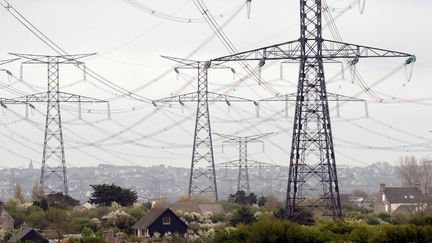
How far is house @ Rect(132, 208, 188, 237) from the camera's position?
80812 millimetres

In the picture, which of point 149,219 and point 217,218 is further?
point 217,218

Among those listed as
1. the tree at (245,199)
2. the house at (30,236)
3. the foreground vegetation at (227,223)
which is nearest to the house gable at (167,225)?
the foreground vegetation at (227,223)

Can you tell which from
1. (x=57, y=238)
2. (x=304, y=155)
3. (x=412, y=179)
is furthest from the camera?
(x=412, y=179)

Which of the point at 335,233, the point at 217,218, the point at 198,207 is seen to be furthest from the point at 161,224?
the point at 335,233

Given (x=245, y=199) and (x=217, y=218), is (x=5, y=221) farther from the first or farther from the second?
(x=245, y=199)

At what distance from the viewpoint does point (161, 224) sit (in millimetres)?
81875

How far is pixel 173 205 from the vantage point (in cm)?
10338

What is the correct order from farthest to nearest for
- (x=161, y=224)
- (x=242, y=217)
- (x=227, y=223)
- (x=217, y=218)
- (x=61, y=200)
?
(x=61, y=200)
(x=217, y=218)
(x=227, y=223)
(x=161, y=224)
(x=242, y=217)

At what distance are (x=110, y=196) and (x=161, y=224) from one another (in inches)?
861

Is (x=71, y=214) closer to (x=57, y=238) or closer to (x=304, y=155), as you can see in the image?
(x=57, y=238)

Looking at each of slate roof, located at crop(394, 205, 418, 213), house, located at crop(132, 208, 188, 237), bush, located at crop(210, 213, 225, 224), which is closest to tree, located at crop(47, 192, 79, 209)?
bush, located at crop(210, 213, 225, 224)

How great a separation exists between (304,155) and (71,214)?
3935 centimetres

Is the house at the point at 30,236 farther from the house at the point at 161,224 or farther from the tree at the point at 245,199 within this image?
the tree at the point at 245,199

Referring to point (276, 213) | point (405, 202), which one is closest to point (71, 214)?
point (276, 213)
